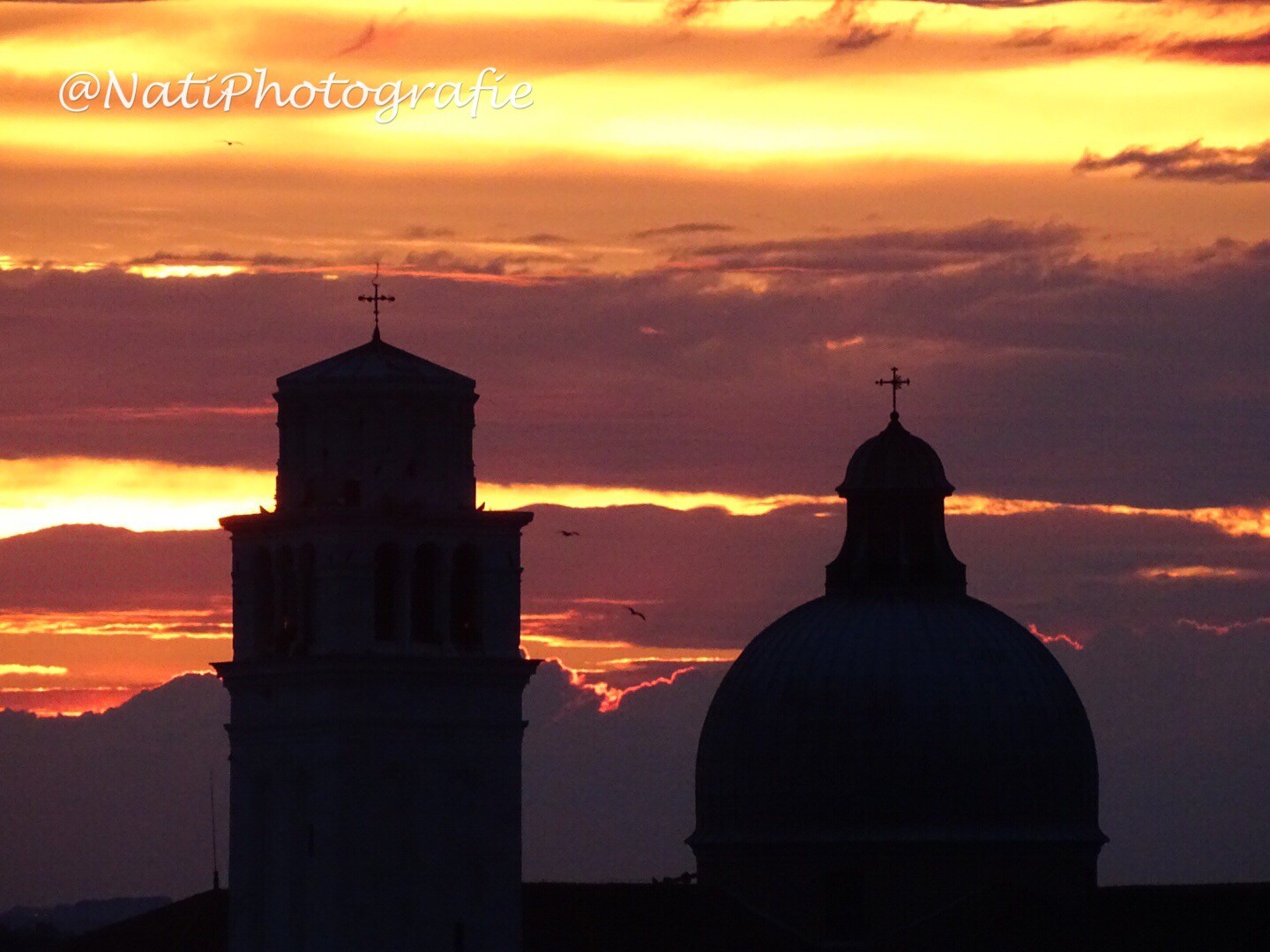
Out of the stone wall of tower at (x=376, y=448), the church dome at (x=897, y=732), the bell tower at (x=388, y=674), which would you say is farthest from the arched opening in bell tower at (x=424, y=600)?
the church dome at (x=897, y=732)

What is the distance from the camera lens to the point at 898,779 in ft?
389

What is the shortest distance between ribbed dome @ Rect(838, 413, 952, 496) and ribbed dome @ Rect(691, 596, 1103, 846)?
144 inches

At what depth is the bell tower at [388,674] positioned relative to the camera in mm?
103500

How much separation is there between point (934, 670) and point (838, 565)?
5203mm

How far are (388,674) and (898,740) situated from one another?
19.7 metres

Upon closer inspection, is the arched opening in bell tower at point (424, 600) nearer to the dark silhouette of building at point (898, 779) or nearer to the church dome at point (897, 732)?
the dark silhouette of building at point (898, 779)

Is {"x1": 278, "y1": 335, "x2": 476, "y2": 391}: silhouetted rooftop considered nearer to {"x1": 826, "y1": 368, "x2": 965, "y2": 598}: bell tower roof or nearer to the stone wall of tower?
the stone wall of tower

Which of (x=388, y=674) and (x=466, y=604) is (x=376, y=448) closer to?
(x=466, y=604)

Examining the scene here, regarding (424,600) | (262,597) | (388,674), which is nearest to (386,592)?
(424,600)

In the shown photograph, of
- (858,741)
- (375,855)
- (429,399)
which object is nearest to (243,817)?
(375,855)

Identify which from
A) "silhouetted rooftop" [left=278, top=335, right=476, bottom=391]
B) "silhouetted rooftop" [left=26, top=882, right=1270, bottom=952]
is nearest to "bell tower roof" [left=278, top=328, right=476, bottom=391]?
"silhouetted rooftop" [left=278, top=335, right=476, bottom=391]

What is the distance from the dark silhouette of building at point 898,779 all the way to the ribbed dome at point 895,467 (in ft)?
8.61

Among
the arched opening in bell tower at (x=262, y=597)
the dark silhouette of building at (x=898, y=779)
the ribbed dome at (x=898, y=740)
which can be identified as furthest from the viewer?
the ribbed dome at (x=898, y=740)

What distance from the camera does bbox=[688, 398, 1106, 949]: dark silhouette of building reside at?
11762cm
